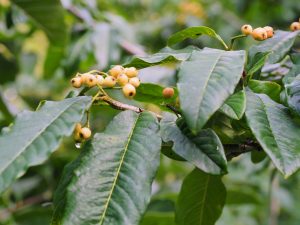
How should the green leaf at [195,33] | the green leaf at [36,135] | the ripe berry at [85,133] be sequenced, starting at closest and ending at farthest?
the green leaf at [36,135]
the ripe berry at [85,133]
the green leaf at [195,33]

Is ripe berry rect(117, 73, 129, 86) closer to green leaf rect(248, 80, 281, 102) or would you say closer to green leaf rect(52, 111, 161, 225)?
green leaf rect(52, 111, 161, 225)

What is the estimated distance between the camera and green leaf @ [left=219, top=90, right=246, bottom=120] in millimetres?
602

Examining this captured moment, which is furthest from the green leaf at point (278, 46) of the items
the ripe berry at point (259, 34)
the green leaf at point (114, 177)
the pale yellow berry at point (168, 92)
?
the green leaf at point (114, 177)

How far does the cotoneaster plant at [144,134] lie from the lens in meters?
0.55

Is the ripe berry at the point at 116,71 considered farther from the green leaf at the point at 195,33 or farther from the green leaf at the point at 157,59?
the green leaf at the point at 195,33

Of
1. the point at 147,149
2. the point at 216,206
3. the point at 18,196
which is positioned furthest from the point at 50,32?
the point at 147,149

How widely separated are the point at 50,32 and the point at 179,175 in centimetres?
99

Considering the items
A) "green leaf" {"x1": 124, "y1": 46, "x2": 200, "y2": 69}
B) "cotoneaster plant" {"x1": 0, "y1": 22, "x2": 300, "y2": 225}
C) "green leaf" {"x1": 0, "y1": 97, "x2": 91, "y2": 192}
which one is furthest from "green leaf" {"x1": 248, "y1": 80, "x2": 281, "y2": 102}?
"green leaf" {"x1": 0, "y1": 97, "x2": 91, "y2": 192}

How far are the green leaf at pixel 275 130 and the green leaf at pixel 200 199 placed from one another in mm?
167

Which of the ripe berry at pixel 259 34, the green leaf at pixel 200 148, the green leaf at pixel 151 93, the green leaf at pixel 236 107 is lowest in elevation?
the green leaf at pixel 151 93

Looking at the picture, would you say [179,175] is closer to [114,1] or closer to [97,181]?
[114,1]

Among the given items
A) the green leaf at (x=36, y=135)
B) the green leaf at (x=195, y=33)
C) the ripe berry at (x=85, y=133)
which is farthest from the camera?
→ the green leaf at (x=195, y=33)

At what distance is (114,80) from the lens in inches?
26.0

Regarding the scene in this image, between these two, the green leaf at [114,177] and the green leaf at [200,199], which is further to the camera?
the green leaf at [200,199]
